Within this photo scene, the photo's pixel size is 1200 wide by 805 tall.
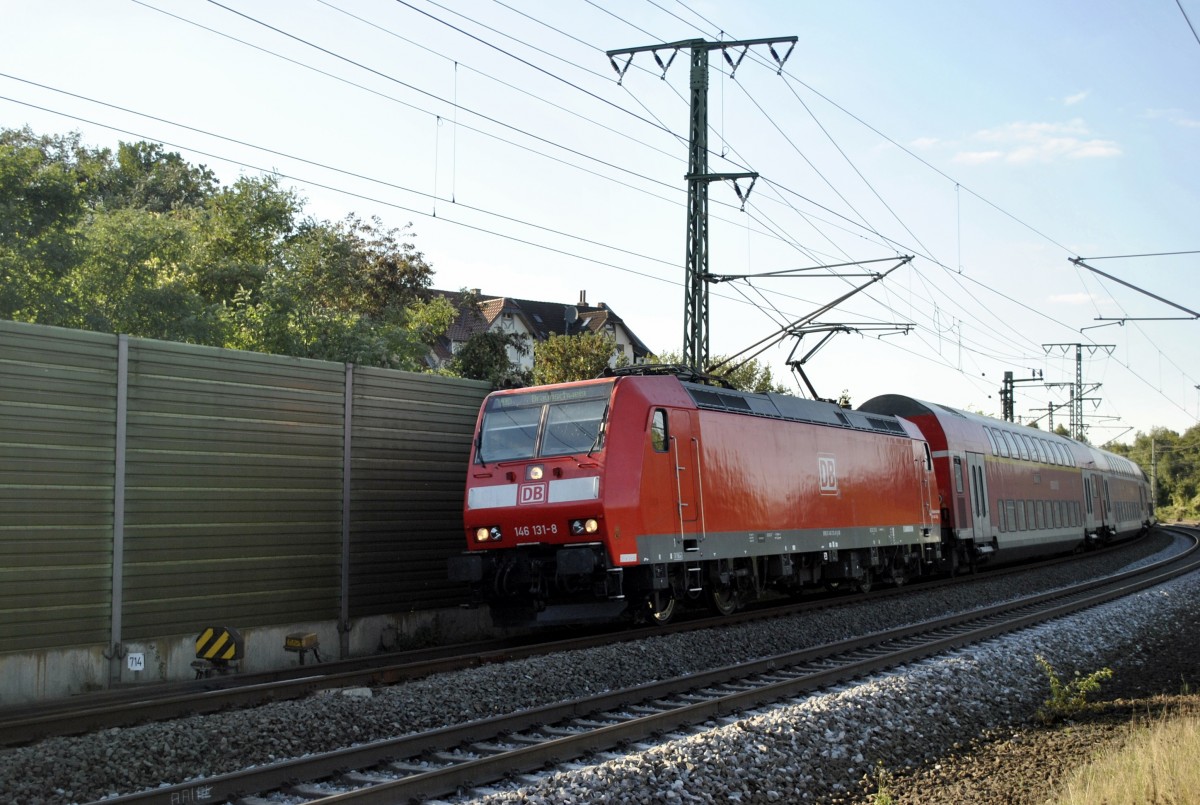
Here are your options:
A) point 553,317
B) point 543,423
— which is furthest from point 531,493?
point 553,317

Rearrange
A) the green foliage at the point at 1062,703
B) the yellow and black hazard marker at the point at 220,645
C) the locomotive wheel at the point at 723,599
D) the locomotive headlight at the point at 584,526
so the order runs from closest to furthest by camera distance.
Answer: the green foliage at the point at 1062,703, the yellow and black hazard marker at the point at 220,645, the locomotive headlight at the point at 584,526, the locomotive wheel at the point at 723,599

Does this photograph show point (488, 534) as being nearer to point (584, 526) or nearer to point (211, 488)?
point (584, 526)

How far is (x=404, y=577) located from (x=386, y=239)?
85.2 ft

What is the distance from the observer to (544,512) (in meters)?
13.4

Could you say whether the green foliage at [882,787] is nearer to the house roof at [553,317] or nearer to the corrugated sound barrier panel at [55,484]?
the corrugated sound barrier panel at [55,484]

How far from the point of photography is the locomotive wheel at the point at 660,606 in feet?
47.0

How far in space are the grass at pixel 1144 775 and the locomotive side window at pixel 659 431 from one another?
6.52 metres

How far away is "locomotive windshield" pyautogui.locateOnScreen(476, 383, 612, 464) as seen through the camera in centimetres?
1359

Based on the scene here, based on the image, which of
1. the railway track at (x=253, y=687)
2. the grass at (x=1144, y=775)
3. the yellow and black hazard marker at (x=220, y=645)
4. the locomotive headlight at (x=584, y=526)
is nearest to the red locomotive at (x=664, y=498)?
the locomotive headlight at (x=584, y=526)

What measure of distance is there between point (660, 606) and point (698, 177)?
30.0 feet

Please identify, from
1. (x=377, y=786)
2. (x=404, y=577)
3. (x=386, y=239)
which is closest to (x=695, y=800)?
(x=377, y=786)

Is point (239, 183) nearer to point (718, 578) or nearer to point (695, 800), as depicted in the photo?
point (718, 578)

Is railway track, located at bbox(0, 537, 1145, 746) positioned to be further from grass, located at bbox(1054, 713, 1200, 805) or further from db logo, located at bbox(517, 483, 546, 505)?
grass, located at bbox(1054, 713, 1200, 805)

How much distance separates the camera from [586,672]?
11016mm
